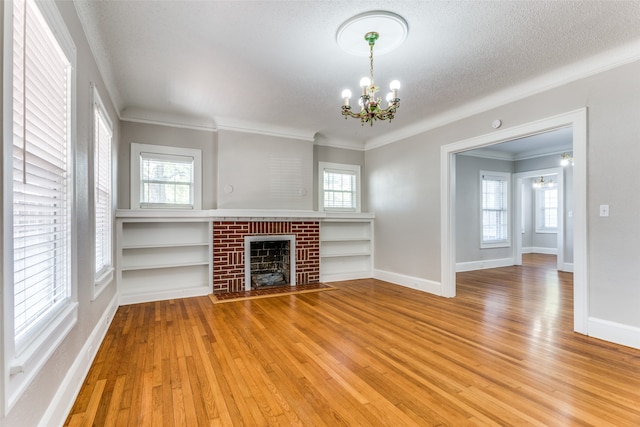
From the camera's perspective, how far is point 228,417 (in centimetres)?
190

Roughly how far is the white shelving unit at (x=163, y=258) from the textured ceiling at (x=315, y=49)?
171cm

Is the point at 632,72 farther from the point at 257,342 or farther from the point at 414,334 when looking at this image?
the point at 257,342

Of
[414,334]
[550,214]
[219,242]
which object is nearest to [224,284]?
[219,242]

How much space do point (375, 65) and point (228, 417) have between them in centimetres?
327

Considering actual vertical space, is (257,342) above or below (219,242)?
below

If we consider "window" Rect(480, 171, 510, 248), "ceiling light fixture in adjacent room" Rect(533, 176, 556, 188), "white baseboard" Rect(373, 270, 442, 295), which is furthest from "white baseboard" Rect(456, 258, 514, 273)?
"ceiling light fixture in adjacent room" Rect(533, 176, 556, 188)

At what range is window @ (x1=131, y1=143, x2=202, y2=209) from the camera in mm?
4629

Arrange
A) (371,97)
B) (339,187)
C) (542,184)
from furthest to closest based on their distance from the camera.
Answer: (542,184) < (339,187) < (371,97)

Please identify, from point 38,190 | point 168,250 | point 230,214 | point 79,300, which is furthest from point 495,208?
point 38,190

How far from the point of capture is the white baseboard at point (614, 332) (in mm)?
2850

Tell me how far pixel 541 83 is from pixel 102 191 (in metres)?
4.95

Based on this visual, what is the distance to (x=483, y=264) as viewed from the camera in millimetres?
7246

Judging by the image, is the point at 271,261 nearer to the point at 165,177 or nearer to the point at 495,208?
the point at 165,177

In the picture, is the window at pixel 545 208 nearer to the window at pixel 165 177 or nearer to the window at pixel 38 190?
the window at pixel 165 177
